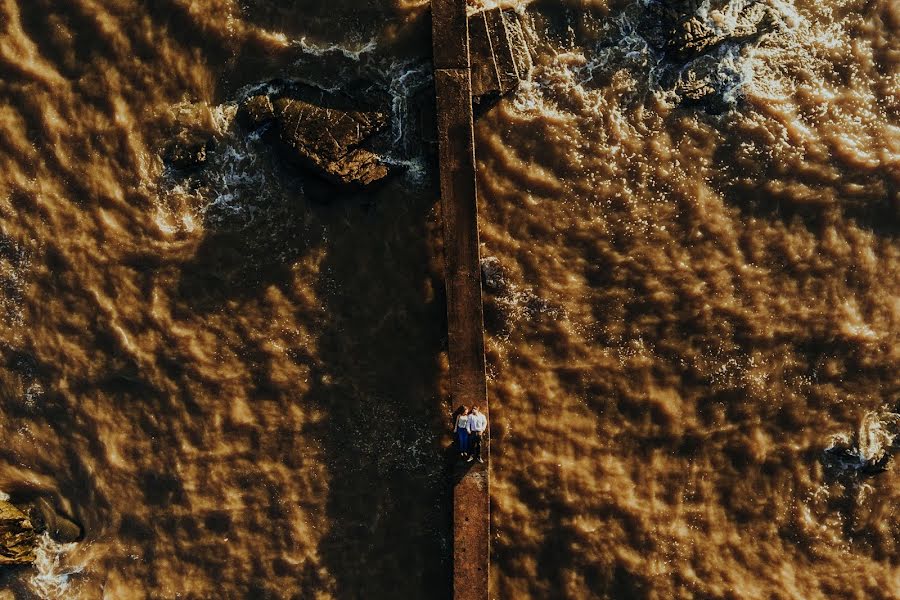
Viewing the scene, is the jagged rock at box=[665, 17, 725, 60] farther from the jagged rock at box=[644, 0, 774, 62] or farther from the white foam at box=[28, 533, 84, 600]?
the white foam at box=[28, 533, 84, 600]

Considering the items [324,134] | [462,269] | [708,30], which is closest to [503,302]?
[462,269]

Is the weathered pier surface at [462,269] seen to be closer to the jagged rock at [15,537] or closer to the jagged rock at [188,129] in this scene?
the jagged rock at [188,129]

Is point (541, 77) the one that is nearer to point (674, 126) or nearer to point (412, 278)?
point (674, 126)

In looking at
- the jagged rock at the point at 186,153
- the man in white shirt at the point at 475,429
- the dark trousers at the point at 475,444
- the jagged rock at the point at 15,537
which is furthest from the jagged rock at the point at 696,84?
the jagged rock at the point at 15,537

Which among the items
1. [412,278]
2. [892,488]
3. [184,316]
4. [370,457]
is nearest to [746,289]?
[892,488]

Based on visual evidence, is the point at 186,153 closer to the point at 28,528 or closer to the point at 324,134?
the point at 324,134

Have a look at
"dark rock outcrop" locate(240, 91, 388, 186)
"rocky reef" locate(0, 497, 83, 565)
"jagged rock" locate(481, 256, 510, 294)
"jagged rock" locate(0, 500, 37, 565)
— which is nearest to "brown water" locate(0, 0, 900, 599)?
"jagged rock" locate(481, 256, 510, 294)
